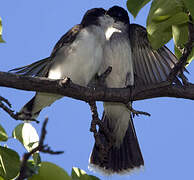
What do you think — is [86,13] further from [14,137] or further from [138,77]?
[14,137]

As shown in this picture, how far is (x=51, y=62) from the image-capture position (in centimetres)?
494

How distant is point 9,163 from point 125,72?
282 centimetres

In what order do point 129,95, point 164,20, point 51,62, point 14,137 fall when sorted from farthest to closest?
point 51,62, point 129,95, point 14,137, point 164,20

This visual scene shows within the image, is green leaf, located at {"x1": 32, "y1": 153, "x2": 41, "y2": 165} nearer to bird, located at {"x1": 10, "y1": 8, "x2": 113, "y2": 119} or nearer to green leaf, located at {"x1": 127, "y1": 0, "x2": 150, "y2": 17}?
green leaf, located at {"x1": 127, "y1": 0, "x2": 150, "y2": 17}

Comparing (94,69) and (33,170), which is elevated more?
(94,69)

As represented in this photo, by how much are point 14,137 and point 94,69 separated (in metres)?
1.89

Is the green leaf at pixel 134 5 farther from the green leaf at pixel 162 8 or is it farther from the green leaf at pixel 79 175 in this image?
the green leaf at pixel 79 175

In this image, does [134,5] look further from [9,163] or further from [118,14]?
[118,14]

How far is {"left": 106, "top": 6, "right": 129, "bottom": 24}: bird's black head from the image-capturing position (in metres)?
5.45

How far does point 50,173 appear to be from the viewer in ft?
7.57

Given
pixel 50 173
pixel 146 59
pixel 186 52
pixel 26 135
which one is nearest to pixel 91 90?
pixel 26 135

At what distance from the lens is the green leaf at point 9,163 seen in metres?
2.53

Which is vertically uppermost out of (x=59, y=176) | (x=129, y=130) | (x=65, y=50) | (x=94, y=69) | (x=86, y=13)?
(x=86, y=13)

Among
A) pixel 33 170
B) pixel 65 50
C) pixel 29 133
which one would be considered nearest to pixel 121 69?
pixel 65 50
